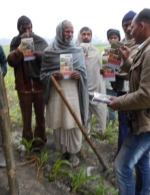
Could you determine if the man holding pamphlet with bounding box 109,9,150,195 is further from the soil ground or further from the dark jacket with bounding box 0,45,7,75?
the dark jacket with bounding box 0,45,7,75

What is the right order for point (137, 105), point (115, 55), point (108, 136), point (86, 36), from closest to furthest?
point (137, 105) → point (115, 55) → point (86, 36) → point (108, 136)

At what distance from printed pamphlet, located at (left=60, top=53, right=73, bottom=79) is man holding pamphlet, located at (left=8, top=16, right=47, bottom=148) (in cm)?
39

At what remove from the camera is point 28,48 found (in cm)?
250

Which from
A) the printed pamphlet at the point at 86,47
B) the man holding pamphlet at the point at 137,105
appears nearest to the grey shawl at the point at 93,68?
the printed pamphlet at the point at 86,47

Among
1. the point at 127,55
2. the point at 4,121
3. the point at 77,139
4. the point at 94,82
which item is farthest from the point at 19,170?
the point at 127,55

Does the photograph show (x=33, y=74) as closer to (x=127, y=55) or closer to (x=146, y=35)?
(x=127, y=55)

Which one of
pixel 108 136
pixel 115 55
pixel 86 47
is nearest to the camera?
pixel 115 55

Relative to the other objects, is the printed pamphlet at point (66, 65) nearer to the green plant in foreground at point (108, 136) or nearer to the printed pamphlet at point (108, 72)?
the printed pamphlet at point (108, 72)

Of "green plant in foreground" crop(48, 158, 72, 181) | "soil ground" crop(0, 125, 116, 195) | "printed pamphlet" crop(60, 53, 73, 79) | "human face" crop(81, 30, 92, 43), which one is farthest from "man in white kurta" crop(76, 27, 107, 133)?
"green plant in foreground" crop(48, 158, 72, 181)

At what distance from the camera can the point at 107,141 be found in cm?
373

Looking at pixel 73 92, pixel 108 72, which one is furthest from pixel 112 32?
pixel 73 92

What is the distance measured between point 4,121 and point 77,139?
1190 millimetres

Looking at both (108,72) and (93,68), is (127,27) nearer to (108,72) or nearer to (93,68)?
(108,72)

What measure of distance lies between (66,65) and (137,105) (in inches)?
40.2
